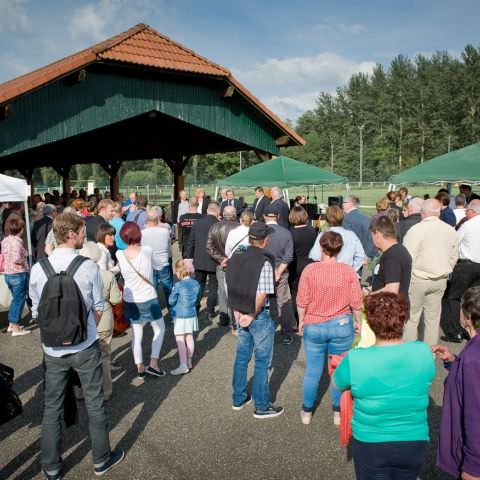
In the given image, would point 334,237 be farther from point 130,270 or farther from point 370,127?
point 370,127

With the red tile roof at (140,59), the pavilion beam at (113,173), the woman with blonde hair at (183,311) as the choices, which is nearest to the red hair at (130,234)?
the woman with blonde hair at (183,311)

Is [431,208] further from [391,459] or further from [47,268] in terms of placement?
[47,268]

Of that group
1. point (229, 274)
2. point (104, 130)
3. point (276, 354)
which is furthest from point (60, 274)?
point (104, 130)

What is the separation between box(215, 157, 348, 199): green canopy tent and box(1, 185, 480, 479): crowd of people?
2.96 meters

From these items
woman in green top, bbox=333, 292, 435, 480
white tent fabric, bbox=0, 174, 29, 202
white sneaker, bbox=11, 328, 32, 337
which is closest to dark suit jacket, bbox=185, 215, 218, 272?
white sneaker, bbox=11, 328, 32, 337

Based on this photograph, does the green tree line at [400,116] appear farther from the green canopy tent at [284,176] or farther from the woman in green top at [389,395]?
the woman in green top at [389,395]

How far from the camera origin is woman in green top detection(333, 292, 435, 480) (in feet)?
7.42

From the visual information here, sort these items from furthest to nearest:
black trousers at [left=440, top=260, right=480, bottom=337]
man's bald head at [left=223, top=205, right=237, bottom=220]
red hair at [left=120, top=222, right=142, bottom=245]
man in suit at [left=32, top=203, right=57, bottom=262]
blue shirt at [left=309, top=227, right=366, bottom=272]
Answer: man in suit at [left=32, top=203, right=57, bottom=262]
man's bald head at [left=223, top=205, right=237, bottom=220]
black trousers at [left=440, top=260, right=480, bottom=337]
blue shirt at [left=309, top=227, right=366, bottom=272]
red hair at [left=120, top=222, right=142, bottom=245]

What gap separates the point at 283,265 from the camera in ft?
19.5

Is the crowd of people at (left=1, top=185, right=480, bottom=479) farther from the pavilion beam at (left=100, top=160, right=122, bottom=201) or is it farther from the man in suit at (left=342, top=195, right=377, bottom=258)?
the pavilion beam at (left=100, top=160, right=122, bottom=201)

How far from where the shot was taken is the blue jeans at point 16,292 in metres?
6.40

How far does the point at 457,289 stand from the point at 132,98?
312 inches

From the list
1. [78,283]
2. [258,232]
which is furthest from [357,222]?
[78,283]

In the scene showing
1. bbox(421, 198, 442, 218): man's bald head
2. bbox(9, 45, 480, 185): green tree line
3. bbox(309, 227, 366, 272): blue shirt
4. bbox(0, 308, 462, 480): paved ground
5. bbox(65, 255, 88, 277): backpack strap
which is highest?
bbox(9, 45, 480, 185): green tree line
